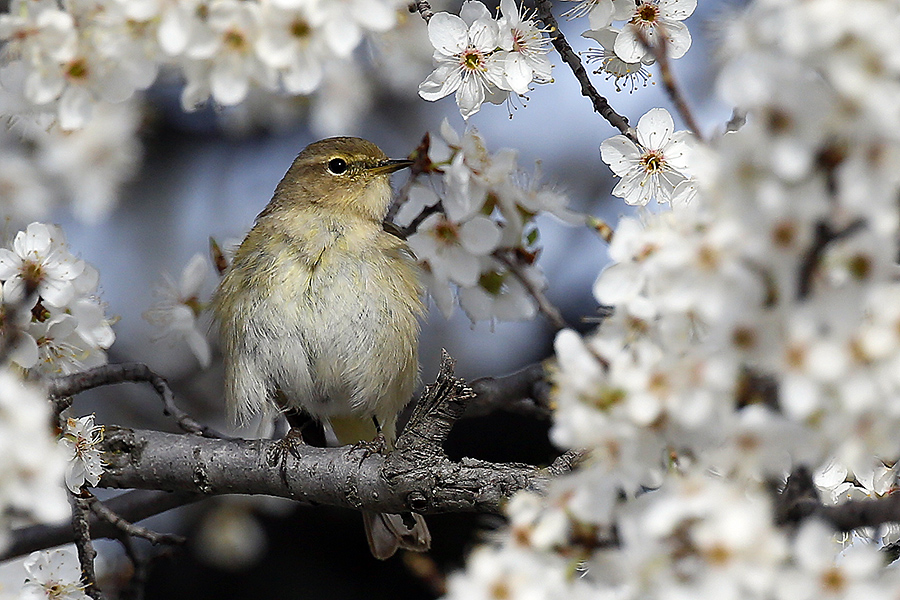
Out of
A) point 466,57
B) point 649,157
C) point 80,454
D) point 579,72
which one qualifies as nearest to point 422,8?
point 466,57

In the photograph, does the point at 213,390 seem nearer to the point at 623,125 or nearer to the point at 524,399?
the point at 524,399

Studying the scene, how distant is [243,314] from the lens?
12.7ft

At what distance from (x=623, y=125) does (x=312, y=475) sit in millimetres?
1354

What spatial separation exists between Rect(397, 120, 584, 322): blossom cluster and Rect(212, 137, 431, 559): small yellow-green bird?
1029 millimetres

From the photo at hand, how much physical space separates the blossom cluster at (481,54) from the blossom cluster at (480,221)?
0.81ft

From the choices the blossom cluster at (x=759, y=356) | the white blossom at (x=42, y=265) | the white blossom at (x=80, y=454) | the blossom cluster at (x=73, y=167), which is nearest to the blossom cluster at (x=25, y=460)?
the blossom cluster at (x=759, y=356)

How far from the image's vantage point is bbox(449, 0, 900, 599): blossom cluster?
48.9 inches

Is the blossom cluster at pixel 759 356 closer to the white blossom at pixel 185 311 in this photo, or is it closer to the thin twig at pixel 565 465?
the thin twig at pixel 565 465

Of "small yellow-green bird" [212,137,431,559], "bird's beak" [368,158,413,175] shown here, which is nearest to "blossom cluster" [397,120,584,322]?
"small yellow-green bird" [212,137,431,559]

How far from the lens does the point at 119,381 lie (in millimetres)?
2984

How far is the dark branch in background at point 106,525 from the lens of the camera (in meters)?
2.95

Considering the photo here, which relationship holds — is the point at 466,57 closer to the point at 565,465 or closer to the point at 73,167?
the point at 565,465

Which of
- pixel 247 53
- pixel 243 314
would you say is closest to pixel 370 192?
pixel 243 314

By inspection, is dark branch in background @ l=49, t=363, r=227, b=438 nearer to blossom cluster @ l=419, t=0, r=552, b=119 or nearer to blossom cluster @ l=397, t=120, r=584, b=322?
blossom cluster @ l=397, t=120, r=584, b=322
